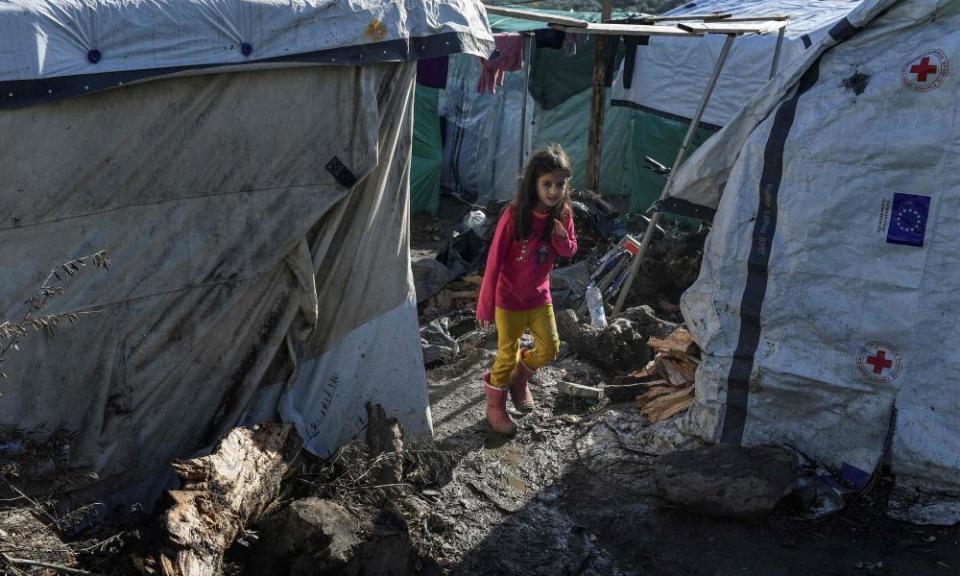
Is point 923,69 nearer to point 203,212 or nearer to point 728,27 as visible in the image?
point 728,27

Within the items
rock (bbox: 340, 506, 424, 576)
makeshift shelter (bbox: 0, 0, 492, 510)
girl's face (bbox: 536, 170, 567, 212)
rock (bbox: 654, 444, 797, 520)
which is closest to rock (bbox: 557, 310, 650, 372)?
girl's face (bbox: 536, 170, 567, 212)

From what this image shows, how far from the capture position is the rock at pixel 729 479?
452 centimetres

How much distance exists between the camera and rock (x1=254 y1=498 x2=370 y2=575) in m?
3.86

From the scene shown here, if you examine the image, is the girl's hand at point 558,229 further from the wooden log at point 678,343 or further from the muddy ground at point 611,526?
the muddy ground at point 611,526

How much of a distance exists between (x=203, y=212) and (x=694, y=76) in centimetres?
864

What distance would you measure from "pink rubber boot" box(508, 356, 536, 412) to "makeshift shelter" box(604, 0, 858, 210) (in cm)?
573

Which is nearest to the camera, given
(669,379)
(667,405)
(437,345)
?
(667,405)

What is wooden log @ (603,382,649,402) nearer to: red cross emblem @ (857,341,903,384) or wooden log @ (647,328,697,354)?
wooden log @ (647,328,697,354)

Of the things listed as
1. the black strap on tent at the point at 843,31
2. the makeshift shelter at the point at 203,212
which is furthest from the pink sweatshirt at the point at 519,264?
the black strap on tent at the point at 843,31

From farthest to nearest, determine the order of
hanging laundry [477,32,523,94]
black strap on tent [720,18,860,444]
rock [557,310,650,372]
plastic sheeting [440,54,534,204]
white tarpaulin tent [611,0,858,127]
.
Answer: plastic sheeting [440,54,534,204], hanging laundry [477,32,523,94], white tarpaulin tent [611,0,858,127], rock [557,310,650,372], black strap on tent [720,18,860,444]

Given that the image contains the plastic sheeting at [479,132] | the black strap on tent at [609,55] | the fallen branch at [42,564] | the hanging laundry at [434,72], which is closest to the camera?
the fallen branch at [42,564]

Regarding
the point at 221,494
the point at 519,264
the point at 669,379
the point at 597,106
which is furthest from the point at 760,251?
the point at 597,106

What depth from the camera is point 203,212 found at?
432 cm

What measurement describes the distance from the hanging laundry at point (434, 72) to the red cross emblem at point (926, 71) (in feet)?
30.3
